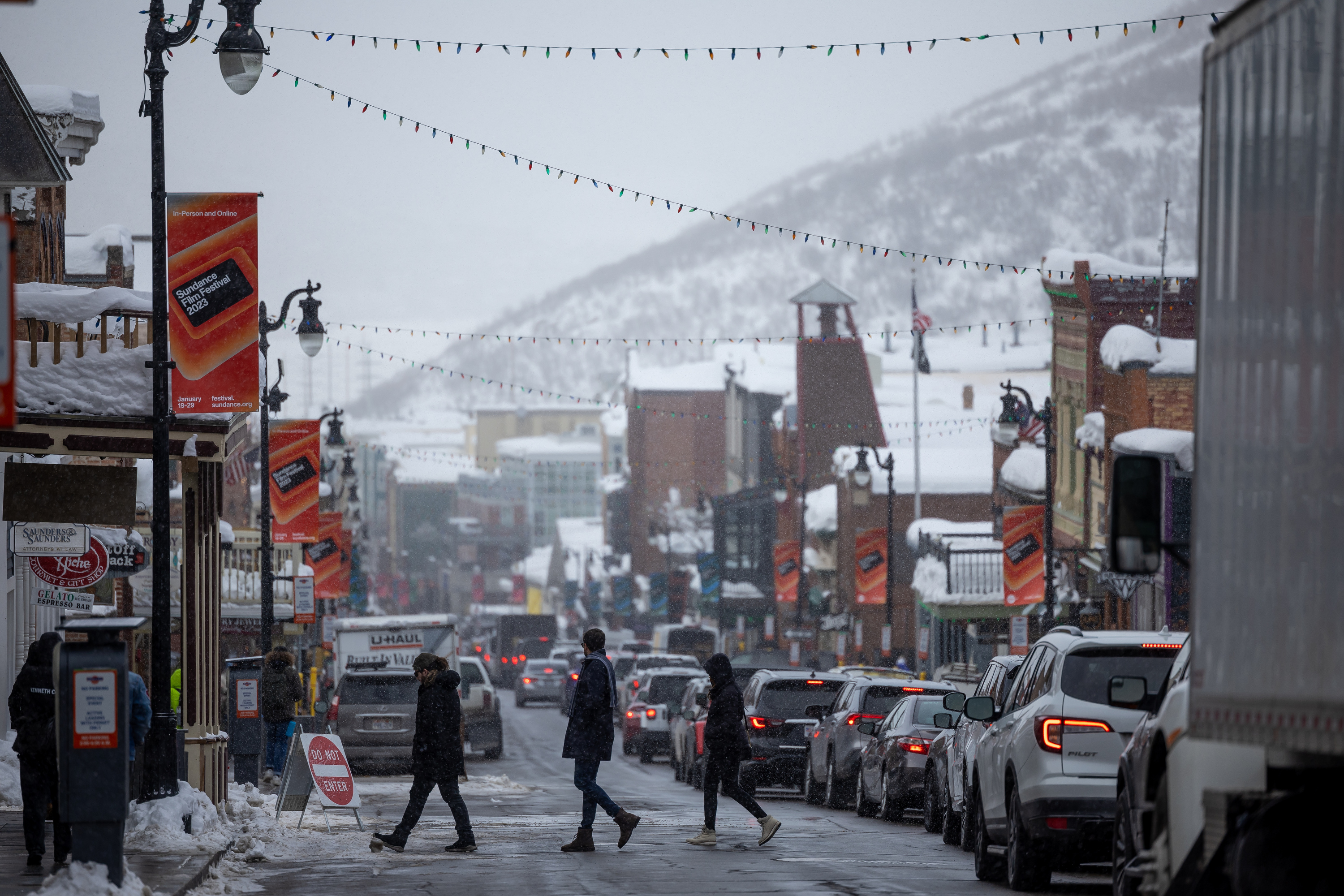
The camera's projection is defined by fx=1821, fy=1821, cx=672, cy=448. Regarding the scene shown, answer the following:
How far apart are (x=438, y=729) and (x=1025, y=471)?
3270 centimetres

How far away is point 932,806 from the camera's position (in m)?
17.9

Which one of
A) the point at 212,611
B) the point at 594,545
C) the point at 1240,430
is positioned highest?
the point at 1240,430

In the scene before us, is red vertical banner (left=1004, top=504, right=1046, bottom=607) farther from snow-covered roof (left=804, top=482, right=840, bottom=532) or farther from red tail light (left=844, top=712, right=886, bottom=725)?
snow-covered roof (left=804, top=482, right=840, bottom=532)

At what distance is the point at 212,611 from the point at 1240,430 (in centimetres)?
1405

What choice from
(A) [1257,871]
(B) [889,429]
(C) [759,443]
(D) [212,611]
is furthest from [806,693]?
(C) [759,443]

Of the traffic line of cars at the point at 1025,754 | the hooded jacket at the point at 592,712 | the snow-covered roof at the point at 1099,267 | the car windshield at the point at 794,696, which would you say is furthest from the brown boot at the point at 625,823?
the snow-covered roof at the point at 1099,267

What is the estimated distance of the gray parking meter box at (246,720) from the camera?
882 inches

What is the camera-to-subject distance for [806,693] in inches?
971

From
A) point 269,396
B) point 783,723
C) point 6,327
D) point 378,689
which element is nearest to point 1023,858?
point 6,327

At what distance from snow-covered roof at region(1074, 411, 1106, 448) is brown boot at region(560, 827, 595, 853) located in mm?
25298

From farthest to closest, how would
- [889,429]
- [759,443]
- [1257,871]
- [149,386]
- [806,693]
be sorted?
[759,443] < [889,429] < [806,693] < [149,386] < [1257,871]

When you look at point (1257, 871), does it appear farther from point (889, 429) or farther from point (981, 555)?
point (889, 429)

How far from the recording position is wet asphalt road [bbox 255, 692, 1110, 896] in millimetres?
12577

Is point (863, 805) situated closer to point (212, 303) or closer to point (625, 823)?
point (625, 823)
